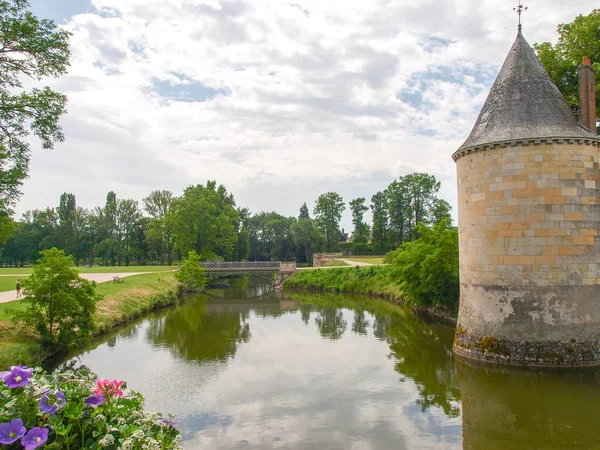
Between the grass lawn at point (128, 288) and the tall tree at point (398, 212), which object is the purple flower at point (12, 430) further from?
the tall tree at point (398, 212)

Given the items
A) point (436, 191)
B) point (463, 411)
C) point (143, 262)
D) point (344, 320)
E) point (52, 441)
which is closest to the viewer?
point (52, 441)

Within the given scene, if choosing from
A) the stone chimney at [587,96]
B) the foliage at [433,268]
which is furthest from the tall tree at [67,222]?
the stone chimney at [587,96]

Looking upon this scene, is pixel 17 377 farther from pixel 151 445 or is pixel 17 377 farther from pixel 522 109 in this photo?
pixel 522 109

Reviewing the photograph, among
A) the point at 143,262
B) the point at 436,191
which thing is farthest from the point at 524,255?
the point at 143,262

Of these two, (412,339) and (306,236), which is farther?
(306,236)

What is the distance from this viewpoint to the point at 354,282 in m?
42.2

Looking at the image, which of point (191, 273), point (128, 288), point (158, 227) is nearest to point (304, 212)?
point (158, 227)

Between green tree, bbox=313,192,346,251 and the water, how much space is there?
55.4m

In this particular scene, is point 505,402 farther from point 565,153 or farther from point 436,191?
point 436,191

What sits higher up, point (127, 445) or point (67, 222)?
point (67, 222)

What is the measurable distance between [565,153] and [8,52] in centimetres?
1825

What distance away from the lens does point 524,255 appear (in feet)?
47.4

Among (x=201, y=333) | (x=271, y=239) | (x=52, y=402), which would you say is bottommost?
(x=201, y=333)

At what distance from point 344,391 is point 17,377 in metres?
9.87
